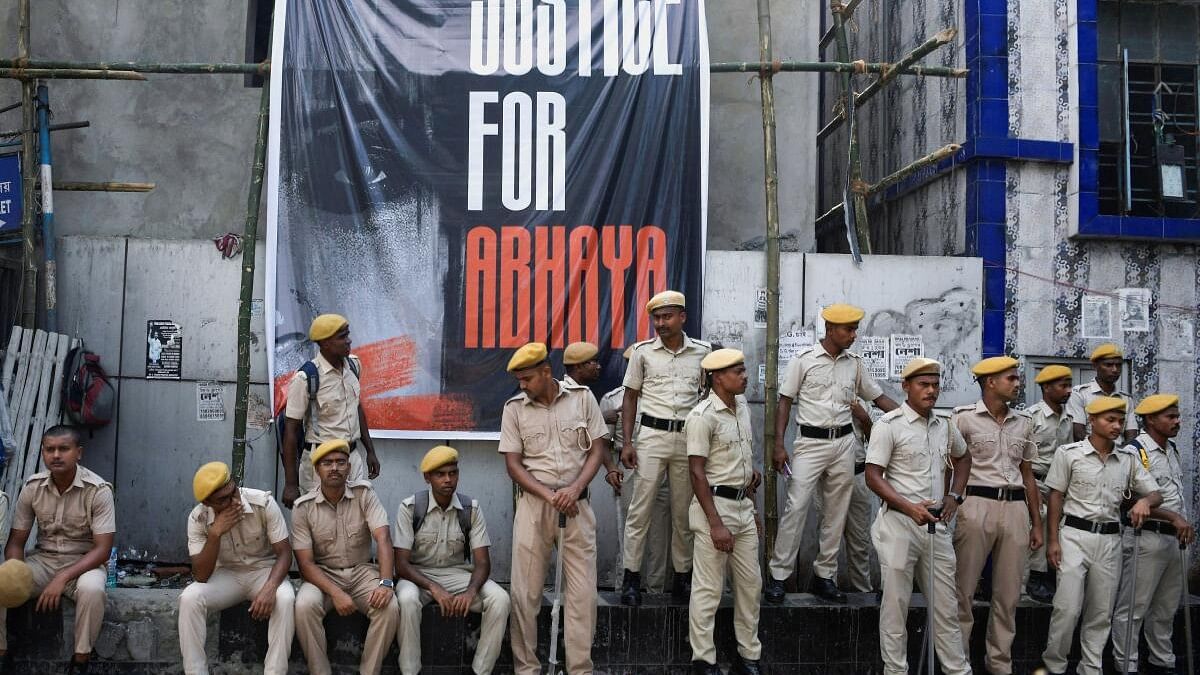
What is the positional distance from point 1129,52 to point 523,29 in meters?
5.41

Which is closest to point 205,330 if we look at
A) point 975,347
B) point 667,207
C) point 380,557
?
point 380,557

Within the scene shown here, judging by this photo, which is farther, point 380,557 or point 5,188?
point 5,188

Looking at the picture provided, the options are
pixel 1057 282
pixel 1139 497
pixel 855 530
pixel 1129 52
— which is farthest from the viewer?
pixel 1129 52

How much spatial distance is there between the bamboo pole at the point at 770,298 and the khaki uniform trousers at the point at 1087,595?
76.8 inches

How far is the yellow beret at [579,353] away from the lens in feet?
26.0

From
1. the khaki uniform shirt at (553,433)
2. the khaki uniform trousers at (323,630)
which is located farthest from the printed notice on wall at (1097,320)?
the khaki uniform trousers at (323,630)

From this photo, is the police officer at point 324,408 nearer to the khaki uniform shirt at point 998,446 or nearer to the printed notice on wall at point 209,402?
the printed notice on wall at point 209,402

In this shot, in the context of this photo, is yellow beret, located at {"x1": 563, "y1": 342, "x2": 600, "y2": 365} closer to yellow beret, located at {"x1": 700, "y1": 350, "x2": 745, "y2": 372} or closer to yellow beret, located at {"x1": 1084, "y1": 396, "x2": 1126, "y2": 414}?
yellow beret, located at {"x1": 700, "y1": 350, "x2": 745, "y2": 372}

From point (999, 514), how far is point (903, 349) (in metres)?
1.78

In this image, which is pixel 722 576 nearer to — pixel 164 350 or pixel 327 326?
pixel 327 326

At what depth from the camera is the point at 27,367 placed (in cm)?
795

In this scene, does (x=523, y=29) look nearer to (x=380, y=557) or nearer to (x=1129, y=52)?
(x=380, y=557)

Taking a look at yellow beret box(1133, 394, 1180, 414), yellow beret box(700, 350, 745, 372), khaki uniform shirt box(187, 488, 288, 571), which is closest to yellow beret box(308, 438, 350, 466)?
khaki uniform shirt box(187, 488, 288, 571)

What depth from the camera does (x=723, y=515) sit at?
6965 millimetres
